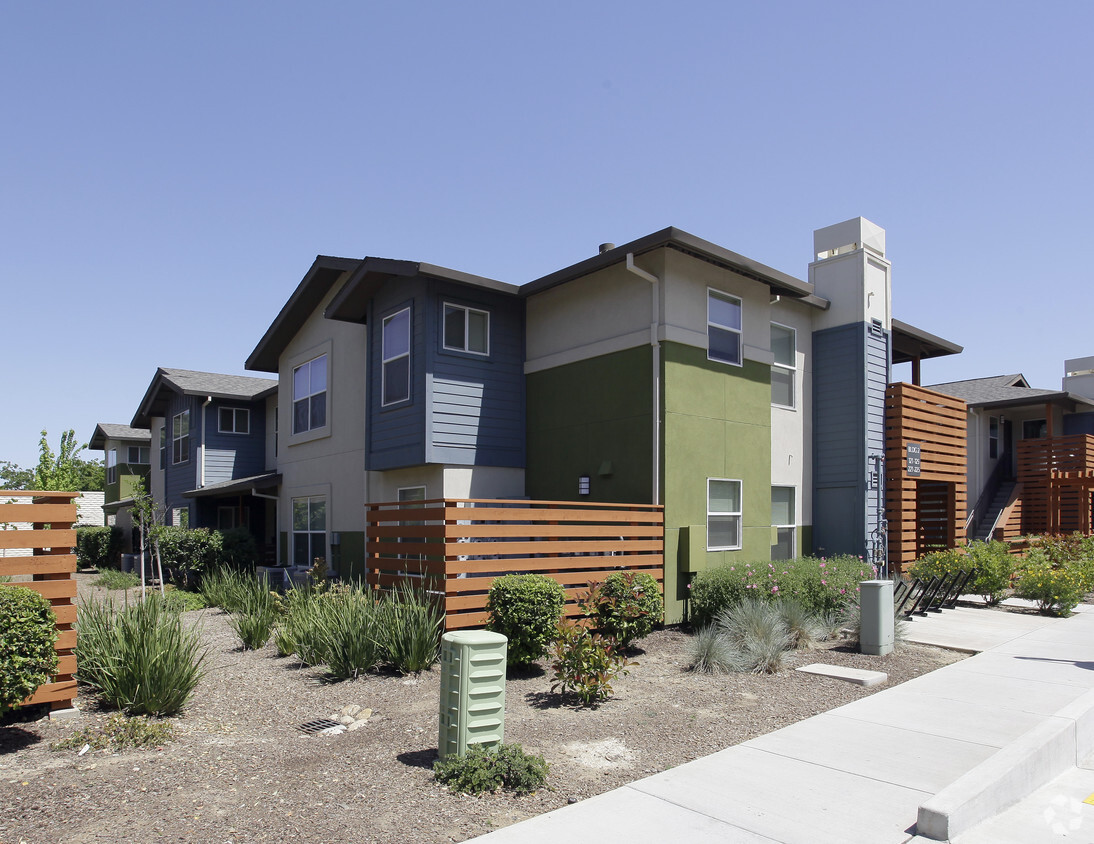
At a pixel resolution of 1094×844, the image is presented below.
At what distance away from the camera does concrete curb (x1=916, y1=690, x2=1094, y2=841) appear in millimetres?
4453

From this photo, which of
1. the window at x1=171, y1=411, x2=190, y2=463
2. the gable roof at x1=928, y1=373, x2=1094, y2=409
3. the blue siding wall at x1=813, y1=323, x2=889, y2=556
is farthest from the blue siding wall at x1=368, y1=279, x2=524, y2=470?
the gable roof at x1=928, y1=373, x2=1094, y2=409

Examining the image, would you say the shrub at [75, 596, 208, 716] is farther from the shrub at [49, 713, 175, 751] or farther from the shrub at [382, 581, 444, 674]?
the shrub at [382, 581, 444, 674]

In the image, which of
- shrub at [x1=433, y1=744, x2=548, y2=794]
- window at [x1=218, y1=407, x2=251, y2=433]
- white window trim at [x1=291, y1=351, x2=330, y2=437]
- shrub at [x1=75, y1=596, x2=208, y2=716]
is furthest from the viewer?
window at [x1=218, y1=407, x2=251, y2=433]

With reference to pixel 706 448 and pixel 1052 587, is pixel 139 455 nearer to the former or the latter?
pixel 706 448

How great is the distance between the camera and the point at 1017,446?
24.5 m

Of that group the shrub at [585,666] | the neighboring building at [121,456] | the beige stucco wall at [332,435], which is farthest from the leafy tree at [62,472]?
the shrub at [585,666]

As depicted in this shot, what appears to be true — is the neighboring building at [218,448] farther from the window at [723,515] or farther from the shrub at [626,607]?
the shrub at [626,607]

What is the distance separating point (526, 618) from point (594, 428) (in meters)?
4.82

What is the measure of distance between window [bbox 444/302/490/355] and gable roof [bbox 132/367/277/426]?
10862 mm

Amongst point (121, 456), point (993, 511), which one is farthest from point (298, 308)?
point (993, 511)

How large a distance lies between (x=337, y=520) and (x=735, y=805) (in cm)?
1300

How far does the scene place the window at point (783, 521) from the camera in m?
14.5

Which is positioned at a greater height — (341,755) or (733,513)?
(733,513)

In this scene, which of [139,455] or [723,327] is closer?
[723,327]
